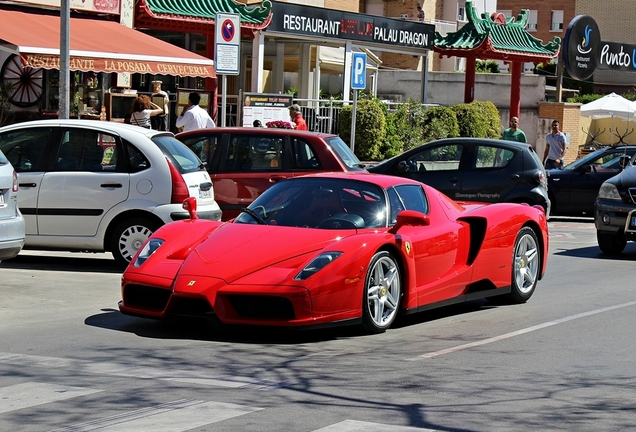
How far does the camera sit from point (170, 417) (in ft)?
20.0

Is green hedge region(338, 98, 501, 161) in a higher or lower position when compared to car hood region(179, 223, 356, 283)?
higher

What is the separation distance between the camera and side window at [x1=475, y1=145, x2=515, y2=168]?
60.4 ft

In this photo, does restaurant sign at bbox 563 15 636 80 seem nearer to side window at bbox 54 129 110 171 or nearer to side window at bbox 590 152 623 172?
side window at bbox 590 152 623 172

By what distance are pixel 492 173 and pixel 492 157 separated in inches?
11.3

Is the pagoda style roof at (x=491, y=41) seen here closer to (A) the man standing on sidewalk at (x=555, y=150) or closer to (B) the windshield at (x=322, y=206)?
(A) the man standing on sidewalk at (x=555, y=150)

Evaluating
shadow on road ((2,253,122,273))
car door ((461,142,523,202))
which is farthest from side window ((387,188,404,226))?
car door ((461,142,523,202))

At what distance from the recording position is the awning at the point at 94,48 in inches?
755

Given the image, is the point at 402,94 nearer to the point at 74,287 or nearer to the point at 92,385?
the point at 74,287

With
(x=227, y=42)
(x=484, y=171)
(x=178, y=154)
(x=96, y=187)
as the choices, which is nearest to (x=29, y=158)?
(x=96, y=187)

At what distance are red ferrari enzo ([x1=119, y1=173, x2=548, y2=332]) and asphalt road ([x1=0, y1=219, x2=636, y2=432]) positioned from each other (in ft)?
0.93

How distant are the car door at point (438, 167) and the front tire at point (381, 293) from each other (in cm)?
916

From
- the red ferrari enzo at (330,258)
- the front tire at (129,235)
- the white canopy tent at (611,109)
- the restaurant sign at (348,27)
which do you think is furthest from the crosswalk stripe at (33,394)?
the white canopy tent at (611,109)

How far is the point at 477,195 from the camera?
18391 millimetres

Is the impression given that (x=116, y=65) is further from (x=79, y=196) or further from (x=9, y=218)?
(x=9, y=218)
